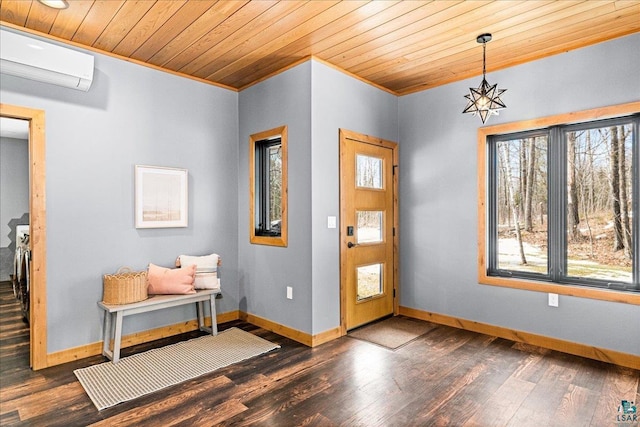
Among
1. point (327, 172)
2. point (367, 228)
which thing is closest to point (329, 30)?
point (327, 172)

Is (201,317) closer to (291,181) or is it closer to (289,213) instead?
(289,213)

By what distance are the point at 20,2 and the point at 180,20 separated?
1.04 metres

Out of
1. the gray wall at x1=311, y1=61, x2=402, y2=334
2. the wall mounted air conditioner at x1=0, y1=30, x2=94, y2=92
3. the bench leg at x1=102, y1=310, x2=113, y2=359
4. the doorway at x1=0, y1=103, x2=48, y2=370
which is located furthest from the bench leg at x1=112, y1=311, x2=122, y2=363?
the wall mounted air conditioner at x1=0, y1=30, x2=94, y2=92

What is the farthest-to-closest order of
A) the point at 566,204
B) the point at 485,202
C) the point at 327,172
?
the point at 485,202 < the point at 327,172 < the point at 566,204

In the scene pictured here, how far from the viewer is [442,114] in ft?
13.5

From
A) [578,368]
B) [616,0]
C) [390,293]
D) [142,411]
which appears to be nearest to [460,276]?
A: [390,293]

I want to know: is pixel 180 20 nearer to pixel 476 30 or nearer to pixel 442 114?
pixel 476 30

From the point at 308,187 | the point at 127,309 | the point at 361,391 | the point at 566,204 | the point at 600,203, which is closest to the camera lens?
the point at 361,391

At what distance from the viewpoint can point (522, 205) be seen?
3.65 metres

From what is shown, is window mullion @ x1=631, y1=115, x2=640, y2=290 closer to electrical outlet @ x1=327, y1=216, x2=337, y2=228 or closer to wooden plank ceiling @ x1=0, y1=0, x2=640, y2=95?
wooden plank ceiling @ x1=0, y1=0, x2=640, y2=95

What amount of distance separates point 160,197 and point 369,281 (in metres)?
2.36

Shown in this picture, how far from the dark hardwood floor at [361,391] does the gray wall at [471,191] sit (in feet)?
1.10

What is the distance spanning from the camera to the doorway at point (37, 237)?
2943 mm

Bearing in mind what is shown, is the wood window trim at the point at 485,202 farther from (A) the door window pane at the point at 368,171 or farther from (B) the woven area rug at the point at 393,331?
(A) the door window pane at the point at 368,171
